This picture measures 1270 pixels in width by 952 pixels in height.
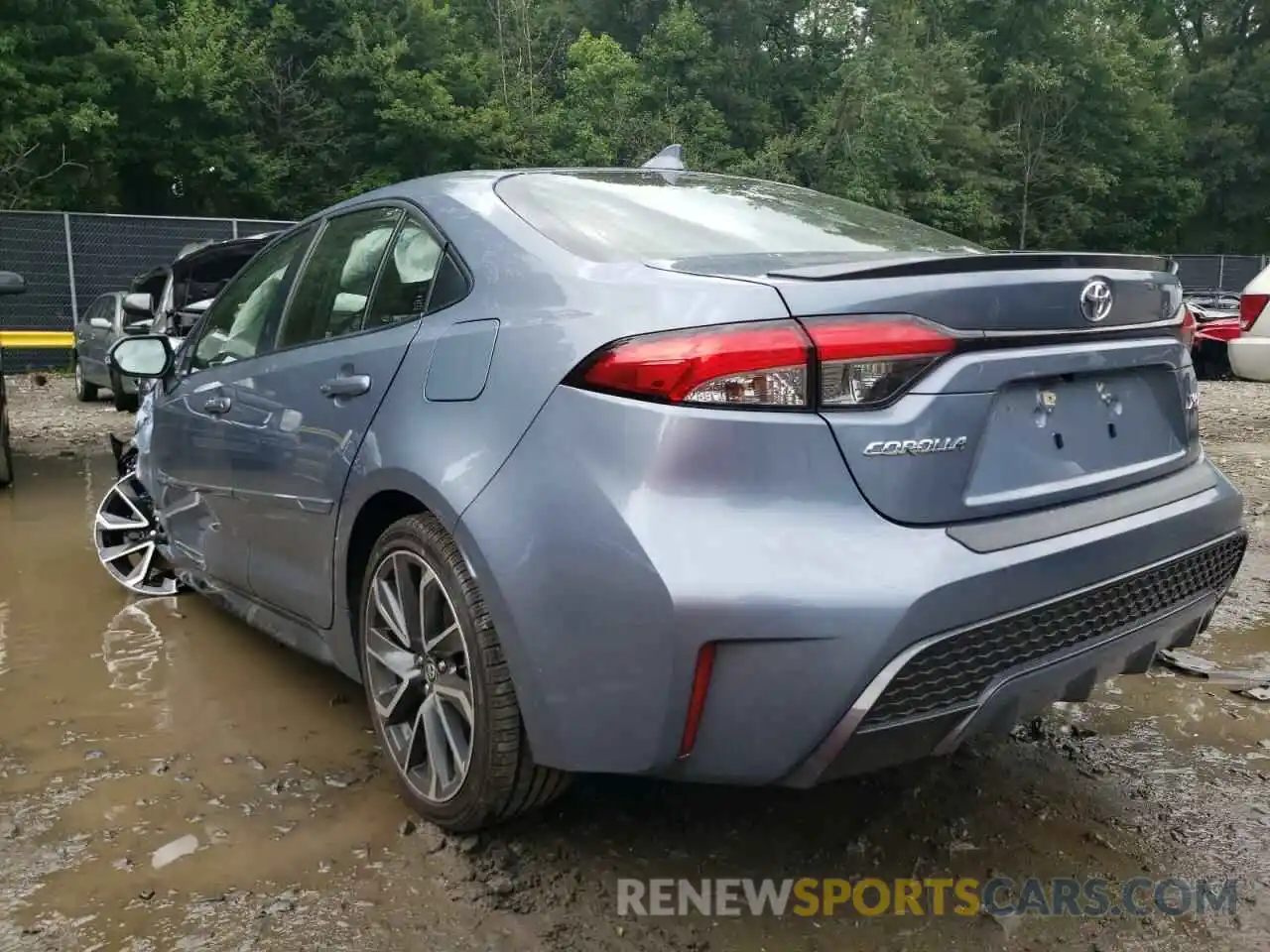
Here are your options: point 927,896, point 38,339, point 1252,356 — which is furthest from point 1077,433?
point 38,339

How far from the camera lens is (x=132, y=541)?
4.62 meters

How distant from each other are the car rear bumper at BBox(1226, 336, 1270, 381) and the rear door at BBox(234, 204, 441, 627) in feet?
30.7

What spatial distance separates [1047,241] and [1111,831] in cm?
3592

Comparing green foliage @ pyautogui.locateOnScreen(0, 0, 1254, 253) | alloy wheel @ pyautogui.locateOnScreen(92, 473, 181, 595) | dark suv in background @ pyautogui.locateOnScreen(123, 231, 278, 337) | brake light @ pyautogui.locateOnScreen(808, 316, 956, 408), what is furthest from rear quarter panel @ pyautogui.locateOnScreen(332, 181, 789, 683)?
green foliage @ pyautogui.locateOnScreen(0, 0, 1254, 253)

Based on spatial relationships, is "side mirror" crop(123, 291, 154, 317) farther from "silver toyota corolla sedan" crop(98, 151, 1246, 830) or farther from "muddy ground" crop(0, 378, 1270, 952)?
"silver toyota corolla sedan" crop(98, 151, 1246, 830)

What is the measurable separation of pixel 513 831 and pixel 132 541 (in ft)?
9.56

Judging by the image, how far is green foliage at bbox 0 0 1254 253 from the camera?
21.5 metres

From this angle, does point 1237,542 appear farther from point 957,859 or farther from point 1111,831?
point 957,859

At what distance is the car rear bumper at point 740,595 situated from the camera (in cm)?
183

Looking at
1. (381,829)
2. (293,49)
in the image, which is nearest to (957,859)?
(381,829)

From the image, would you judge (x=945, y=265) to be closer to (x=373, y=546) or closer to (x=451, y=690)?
(x=451, y=690)

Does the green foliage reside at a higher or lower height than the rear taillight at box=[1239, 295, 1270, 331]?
higher

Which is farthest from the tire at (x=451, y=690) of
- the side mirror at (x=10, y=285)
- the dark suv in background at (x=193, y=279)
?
the dark suv in background at (x=193, y=279)

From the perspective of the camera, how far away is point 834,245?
2.48 meters
